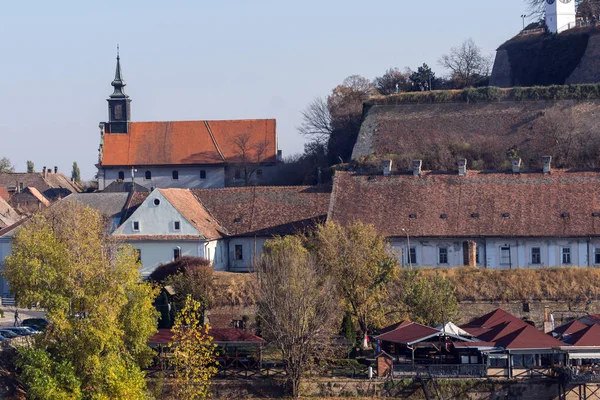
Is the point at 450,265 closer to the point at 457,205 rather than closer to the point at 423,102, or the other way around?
the point at 457,205

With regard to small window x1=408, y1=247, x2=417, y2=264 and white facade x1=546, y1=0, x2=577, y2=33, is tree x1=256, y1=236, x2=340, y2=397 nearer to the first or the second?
small window x1=408, y1=247, x2=417, y2=264

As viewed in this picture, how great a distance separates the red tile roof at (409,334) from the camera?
39.4m

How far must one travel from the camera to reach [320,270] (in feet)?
144

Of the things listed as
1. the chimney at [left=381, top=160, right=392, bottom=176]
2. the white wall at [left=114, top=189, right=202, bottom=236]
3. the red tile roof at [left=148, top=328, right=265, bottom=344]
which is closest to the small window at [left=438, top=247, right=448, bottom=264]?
the chimney at [left=381, top=160, right=392, bottom=176]

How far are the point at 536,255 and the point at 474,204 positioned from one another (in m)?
4.15

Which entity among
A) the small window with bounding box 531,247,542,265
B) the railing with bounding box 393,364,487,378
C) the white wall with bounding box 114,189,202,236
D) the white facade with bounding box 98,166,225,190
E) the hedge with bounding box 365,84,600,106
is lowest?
the railing with bounding box 393,364,487,378

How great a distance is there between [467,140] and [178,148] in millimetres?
23432

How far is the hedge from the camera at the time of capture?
7075cm

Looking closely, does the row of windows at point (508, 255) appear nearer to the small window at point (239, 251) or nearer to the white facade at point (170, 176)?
the small window at point (239, 251)

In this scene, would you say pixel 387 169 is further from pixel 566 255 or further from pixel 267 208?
pixel 566 255

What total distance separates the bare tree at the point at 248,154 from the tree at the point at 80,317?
4220 cm

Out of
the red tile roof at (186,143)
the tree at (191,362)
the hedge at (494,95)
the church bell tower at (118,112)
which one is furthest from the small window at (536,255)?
the church bell tower at (118,112)

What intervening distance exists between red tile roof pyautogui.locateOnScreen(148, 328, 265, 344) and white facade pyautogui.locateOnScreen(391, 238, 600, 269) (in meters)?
13.0

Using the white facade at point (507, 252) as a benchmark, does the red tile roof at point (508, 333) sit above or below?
below
